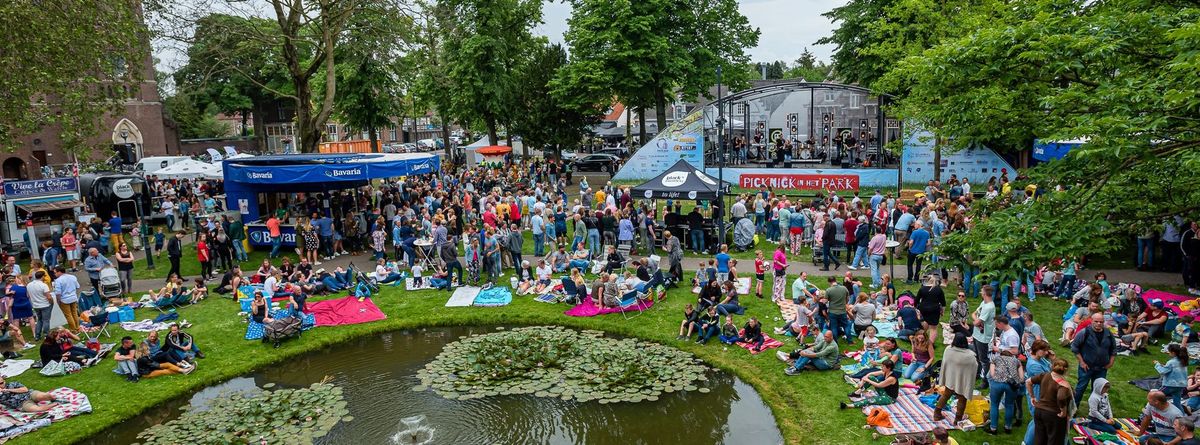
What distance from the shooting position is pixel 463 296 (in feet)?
56.7

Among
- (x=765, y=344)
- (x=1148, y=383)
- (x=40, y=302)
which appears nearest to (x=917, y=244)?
(x=765, y=344)

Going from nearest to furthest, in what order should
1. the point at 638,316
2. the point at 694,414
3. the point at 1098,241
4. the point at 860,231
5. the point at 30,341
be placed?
1. the point at 1098,241
2. the point at 694,414
3. the point at 30,341
4. the point at 638,316
5. the point at 860,231

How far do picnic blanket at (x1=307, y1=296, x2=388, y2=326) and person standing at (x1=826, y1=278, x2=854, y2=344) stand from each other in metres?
9.36

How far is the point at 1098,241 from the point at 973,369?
7.71 feet

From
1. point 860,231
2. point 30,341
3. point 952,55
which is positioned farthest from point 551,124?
point 952,55

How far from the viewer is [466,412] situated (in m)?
11.3

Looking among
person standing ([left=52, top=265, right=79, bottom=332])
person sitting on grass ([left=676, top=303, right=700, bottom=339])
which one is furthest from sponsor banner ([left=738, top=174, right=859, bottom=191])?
person standing ([left=52, top=265, right=79, bottom=332])

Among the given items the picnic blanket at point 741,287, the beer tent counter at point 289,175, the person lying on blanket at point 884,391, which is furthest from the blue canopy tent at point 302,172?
the person lying on blanket at point 884,391

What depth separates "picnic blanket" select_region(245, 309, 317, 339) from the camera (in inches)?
586

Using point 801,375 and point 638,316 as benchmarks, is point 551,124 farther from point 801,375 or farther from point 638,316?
point 801,375

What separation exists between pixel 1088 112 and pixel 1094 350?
3.31 m

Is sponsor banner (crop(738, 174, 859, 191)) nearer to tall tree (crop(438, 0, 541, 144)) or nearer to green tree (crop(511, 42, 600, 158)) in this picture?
green tree (crop(511, 42, 600, 158))

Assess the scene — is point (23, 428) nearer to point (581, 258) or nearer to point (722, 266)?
point (581, 258)

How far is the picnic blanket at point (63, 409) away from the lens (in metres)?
11.0
